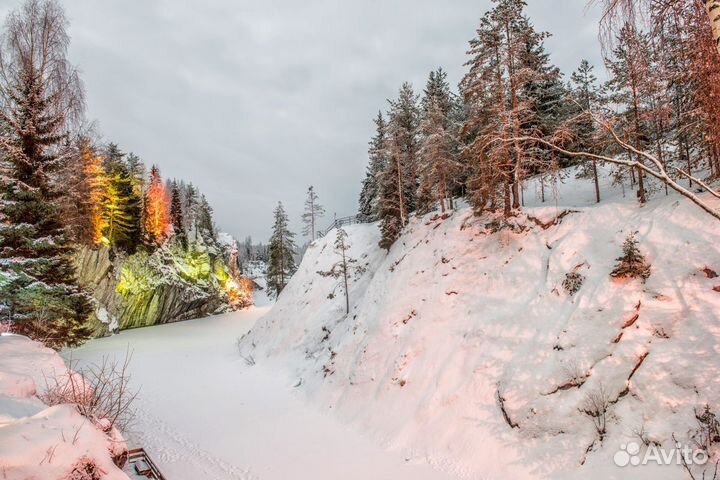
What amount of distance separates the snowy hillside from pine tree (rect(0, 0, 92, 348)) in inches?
449

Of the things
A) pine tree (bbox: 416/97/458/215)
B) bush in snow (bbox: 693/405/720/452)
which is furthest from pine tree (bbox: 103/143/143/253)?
bush in snow (bbox: 693/405/720/452)

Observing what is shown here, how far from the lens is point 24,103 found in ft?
46.7

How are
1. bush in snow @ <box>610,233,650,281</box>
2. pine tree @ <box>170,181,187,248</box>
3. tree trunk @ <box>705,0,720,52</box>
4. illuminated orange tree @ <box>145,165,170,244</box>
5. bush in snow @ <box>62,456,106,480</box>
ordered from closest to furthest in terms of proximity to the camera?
tree trunk @ <box>705,0,720,52</box>, bush in snow @ <box>62,456,106,480</box>, bush in snow @ <box>610,233,650,281</box>, illuminated orange tree @ <box>145,165,170,244</box>, pine tree @ <box>170,181,187,248</box>

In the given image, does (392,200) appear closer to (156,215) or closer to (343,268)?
(343,268)

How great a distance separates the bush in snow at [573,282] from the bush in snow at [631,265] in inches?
38.4

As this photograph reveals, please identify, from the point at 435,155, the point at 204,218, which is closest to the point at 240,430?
the point at 435,155

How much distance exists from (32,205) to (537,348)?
19.3 meters

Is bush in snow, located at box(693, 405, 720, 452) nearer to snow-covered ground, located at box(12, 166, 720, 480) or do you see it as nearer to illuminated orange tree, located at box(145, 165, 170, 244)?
snow-covered ground, located at box(12, 166, 720, 480)

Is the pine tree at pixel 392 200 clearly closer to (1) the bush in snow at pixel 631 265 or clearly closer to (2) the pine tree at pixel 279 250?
(1) the bush in snow at pixel 631 265

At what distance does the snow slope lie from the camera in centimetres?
391

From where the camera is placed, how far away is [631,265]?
11562 millimetres

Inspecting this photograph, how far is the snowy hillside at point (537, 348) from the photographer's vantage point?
8844 millimetres

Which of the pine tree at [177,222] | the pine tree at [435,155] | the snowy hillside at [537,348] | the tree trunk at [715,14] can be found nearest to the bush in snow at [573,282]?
the snowy hillside at [537,348]

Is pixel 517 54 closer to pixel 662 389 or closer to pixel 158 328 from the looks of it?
pixel 662 389
